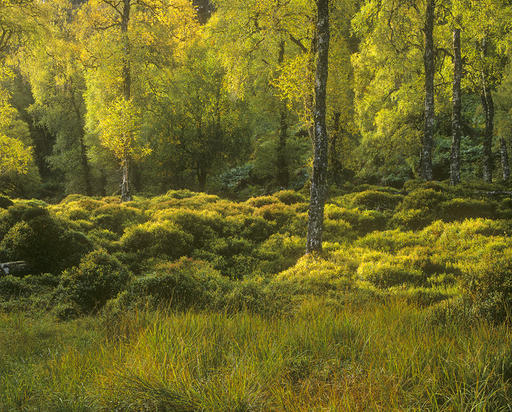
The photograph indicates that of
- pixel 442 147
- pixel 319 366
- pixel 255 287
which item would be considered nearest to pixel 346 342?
pixel 319 366

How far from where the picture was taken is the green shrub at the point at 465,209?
12039 mm

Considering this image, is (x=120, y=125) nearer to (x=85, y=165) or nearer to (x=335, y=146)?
(x=335, y=146)

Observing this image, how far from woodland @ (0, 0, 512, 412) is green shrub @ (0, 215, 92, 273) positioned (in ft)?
0.19

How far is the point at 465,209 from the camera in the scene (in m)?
12.4

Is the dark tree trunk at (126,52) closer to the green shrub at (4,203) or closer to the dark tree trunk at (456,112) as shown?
the green shrub at (4,203)

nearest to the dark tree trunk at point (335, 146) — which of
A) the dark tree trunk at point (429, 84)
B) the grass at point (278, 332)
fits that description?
the dark tree trunk at point (429, 84)

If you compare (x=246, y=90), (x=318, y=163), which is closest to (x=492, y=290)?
(x=318, y=163)

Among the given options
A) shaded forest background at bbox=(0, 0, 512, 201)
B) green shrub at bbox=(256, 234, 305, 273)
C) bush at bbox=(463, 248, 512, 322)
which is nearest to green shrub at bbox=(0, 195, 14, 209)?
shaded forest background at bbox=(0, 0, 512, 201)

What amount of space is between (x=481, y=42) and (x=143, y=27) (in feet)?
64.2

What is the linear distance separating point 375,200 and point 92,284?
514 inches

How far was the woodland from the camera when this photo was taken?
3.26 m

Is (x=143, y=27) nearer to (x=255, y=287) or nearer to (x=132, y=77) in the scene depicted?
(x=132, y=77)

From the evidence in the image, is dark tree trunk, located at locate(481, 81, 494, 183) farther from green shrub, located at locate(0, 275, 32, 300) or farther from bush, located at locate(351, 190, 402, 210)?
→ green shrub, located at locate(0, 275, 32, 300)

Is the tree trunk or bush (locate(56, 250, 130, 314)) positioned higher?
the tree trunk
